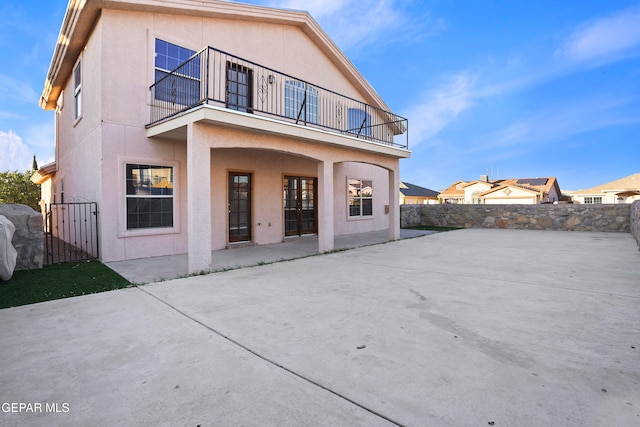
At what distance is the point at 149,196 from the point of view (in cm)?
790

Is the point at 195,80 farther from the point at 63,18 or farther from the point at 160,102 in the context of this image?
the point at 63,18

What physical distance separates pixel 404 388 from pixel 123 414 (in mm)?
1853

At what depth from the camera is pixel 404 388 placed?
7.48 ft

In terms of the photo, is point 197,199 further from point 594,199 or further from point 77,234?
point 594,199

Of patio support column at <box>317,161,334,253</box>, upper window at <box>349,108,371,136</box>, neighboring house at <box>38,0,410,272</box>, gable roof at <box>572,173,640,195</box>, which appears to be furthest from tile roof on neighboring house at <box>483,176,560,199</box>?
patio support column at <box>317,161,334,253</box>

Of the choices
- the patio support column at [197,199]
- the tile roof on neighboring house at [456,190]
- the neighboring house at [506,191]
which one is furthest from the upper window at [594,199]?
the patio support column at [197,199]

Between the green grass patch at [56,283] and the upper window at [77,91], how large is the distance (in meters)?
4.87

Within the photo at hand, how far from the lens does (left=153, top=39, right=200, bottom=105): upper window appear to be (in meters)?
8.00

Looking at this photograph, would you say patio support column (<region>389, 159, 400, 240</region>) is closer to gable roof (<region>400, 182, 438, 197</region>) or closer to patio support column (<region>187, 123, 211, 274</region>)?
patio support column (<region>187, 123, 211, 274</region>)

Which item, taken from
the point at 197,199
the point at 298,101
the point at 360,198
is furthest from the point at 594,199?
the point at 197,199

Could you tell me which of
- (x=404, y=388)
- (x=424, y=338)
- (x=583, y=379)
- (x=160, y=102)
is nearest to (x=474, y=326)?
(x=424, y=338)

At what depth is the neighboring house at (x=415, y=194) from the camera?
37844 mm

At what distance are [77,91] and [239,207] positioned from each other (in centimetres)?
579
